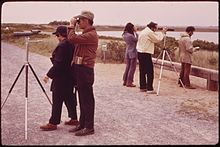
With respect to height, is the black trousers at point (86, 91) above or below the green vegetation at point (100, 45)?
below

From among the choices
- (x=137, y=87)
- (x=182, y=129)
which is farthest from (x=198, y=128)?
(x=137, y=87)

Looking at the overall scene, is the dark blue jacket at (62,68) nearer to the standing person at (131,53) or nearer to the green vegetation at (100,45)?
the green vegetation at (100,45)

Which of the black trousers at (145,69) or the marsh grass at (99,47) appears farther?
the black trousers at (145,69)

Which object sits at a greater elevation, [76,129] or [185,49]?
[185,49]

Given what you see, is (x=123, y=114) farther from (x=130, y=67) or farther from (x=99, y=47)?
(x=130, y=67)

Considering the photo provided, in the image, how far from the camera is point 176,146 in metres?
3.09

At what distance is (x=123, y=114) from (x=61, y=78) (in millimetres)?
840

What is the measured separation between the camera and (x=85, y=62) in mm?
3377

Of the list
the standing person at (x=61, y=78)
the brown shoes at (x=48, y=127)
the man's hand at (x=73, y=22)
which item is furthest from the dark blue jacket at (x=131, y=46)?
the man's hand at (x=73, y=22)

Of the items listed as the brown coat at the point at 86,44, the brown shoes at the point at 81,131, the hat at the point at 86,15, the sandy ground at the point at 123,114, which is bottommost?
the brown shoes at the point at 81,131

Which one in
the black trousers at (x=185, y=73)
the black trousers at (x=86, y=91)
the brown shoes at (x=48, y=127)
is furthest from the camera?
the black trousers at (x=185, y=73)

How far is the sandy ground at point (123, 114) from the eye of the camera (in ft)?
10.9

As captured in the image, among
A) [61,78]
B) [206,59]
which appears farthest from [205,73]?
[61,78]

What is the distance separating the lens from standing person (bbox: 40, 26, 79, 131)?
3447mm
